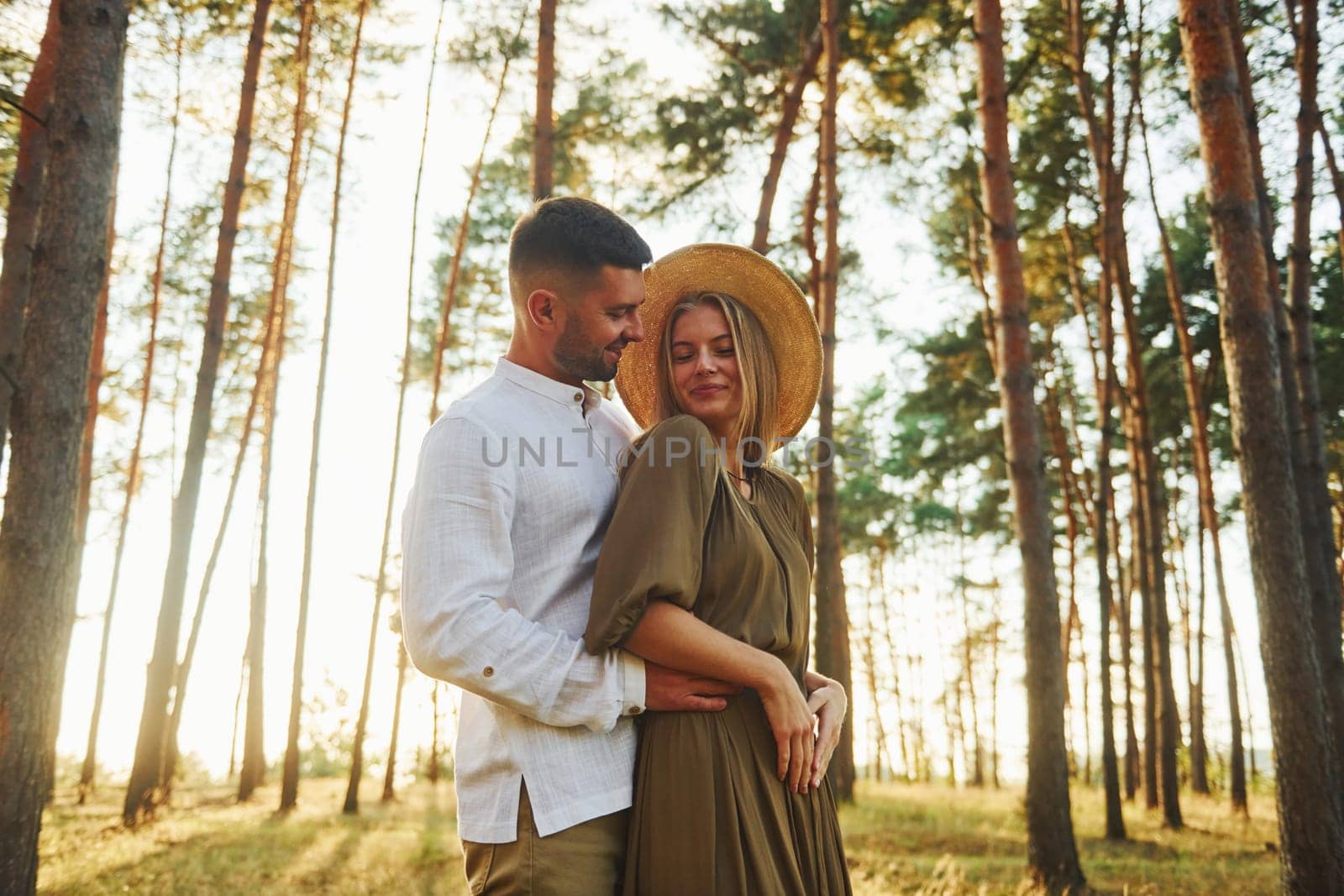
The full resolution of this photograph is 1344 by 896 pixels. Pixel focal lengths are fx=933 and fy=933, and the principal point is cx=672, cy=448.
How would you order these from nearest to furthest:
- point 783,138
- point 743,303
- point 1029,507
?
point 743,303, point 1029,507, point 783,138

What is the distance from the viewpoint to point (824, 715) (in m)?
2.30

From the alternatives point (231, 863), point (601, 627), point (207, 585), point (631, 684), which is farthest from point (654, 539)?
point (207, 585)

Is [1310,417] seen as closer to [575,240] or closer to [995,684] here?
[575,240]

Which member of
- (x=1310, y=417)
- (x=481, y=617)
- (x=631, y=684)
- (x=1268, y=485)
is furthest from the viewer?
(x=1310, y=417)

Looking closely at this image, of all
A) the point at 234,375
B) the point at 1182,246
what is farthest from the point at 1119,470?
the point at 234,375

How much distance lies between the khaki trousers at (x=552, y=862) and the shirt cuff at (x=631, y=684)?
0.23 metres

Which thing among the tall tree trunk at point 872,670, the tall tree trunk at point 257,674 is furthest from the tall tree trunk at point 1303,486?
the tall tree trunk at point 872,670

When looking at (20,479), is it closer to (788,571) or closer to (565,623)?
(565,623)

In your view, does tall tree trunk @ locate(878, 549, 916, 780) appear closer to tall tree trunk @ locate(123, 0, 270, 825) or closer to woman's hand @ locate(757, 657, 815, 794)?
tall tree trunk @ locate(123, 0, 270, 825)

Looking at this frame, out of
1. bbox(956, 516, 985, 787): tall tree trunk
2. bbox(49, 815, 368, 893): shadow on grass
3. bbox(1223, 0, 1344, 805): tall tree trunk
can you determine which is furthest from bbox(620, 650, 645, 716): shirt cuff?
bbox(956, 516, 985, 787): tall tree trunk

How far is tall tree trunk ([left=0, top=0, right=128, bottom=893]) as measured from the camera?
4.16m

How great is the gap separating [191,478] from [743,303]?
982 centimetres

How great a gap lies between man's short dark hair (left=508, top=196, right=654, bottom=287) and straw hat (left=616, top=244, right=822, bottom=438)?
44 centimetres

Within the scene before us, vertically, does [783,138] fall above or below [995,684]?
above
